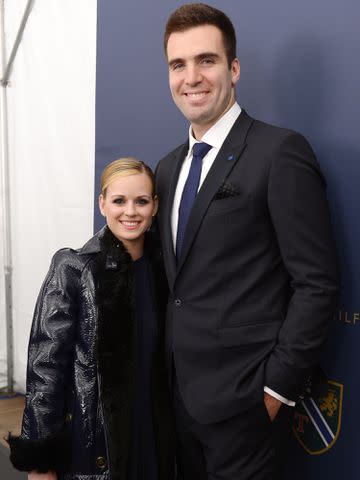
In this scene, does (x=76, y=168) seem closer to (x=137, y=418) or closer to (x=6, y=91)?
(x=6, y=91)

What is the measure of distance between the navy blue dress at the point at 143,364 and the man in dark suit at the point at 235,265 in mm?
65

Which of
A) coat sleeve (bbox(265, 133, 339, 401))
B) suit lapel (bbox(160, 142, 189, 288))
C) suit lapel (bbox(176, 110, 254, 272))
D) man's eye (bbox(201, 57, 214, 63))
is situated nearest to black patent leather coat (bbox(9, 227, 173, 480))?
suit lapel (bbox(160, 142, 189, 288))

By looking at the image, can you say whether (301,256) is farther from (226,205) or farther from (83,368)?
(83,368)

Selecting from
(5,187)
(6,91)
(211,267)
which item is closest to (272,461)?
(211,267)

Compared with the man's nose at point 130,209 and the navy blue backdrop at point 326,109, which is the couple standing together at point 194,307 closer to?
the man's nose at point 130,209

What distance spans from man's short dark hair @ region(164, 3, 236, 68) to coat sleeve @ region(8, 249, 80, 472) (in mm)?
686

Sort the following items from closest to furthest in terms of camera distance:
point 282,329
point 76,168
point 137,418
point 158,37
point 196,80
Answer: point 282,329
point 196,80
point 137,418
point 158,37
point 76,168

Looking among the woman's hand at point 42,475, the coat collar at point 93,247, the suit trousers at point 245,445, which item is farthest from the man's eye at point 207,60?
the woman's hand at point 42,475

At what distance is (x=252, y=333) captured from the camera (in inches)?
55.9

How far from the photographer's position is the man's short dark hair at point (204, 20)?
1.49 metres

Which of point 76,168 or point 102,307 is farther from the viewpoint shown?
point 76,168

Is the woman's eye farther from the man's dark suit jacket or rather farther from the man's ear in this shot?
the man's ear

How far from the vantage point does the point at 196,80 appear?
1.50 m

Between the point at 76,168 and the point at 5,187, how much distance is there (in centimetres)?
72
